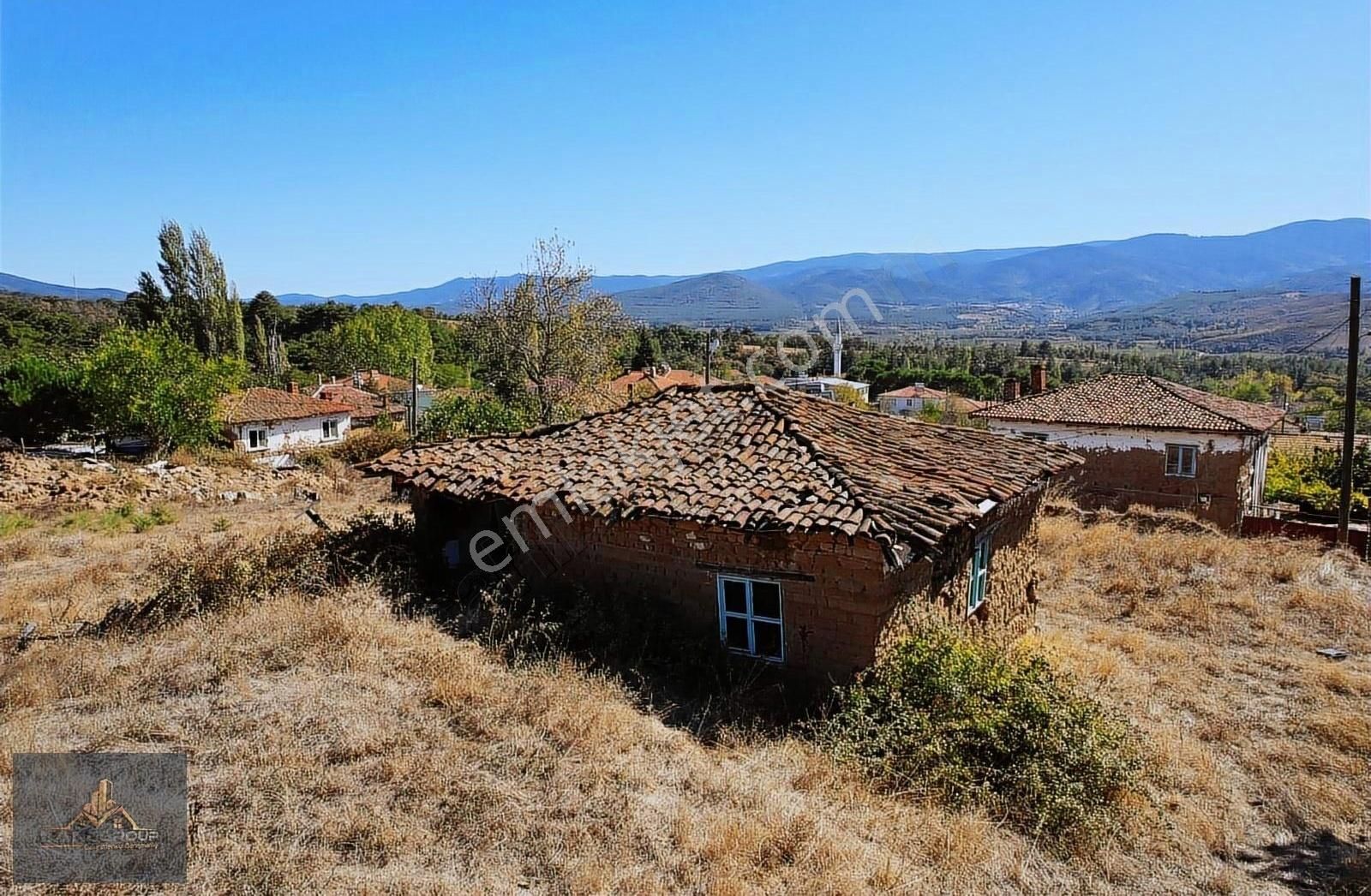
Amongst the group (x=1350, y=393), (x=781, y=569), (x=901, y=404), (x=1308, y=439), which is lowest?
(x=1308, y=439)

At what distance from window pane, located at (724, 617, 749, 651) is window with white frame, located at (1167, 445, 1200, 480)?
66.0 ft

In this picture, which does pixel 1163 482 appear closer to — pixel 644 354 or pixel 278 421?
pixel 278 421

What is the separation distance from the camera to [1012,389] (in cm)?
3262

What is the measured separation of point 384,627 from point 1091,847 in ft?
23.4

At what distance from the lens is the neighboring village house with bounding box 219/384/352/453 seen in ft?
119

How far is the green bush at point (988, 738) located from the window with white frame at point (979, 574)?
2034 millimetres

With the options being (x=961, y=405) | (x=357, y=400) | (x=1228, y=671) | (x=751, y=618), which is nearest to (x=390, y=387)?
(x=357, y=400)

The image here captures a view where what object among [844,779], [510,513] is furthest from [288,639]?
[844,779]

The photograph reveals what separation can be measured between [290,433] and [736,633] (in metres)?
35.5

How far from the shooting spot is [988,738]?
7.13 m

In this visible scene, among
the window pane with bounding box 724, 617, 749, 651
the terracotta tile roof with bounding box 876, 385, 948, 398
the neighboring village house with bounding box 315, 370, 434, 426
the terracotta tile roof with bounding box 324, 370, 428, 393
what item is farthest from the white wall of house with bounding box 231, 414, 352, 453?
the terracotta tile roof with bounding box 876, 385, 948, 398

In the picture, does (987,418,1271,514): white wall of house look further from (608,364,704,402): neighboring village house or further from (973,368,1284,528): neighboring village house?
(608,364,704,402): neighboring village house

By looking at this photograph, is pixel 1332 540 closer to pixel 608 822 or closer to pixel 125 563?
pixel 608 822
